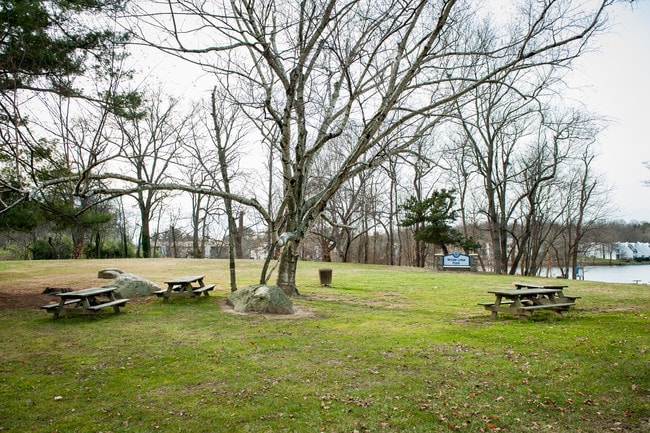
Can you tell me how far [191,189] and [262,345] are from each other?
15.3 ft

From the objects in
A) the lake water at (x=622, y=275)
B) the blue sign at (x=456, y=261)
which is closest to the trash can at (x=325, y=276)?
the blue sign at (x=456, y=261)

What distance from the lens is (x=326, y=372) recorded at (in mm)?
5059

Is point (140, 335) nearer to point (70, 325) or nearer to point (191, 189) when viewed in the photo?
point (70, 325)

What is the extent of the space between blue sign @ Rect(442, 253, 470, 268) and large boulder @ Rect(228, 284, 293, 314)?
17.4 metres

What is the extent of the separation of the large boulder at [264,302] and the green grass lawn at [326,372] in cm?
44

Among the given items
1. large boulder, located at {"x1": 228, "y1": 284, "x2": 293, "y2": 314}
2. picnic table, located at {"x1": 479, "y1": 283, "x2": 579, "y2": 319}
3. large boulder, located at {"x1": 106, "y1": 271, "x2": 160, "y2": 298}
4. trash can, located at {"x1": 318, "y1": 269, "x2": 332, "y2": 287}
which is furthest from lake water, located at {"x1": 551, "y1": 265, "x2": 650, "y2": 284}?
large boulder, located at {"x1": 106, "y1": 271, "x2": 160, "y2": 298}

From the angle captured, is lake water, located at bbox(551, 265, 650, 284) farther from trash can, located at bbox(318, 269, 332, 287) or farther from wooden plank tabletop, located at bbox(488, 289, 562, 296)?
wooden plank tabletop, located at bbox(488, 289, 562, 296)

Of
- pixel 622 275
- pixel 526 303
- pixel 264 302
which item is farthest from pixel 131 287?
pixel 622 275

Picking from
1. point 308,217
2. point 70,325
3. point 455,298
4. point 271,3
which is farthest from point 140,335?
point 455,298

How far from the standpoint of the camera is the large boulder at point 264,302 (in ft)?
29.5

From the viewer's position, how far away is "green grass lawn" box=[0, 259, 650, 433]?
3.78 metres

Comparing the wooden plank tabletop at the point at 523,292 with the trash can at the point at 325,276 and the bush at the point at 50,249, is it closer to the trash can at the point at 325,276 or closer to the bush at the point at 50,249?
the trash can at the point at 325,276

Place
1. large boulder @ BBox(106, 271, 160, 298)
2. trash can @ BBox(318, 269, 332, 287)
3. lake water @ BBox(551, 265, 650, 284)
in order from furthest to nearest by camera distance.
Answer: lake water @ BBox(551, 265, 650, 284) < trash can @ BBox(318, 269, 332, 287) < large boulder @ BBox(106, 271, 160, 298)

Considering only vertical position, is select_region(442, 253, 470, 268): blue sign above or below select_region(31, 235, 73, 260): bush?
below
